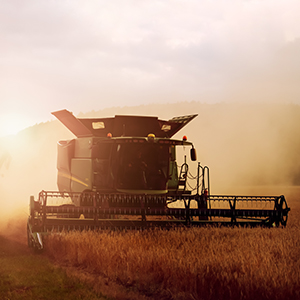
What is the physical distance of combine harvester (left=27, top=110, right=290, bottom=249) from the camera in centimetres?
965

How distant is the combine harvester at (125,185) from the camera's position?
31.7 ft

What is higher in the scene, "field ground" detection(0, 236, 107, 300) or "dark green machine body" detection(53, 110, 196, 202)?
"dark green machine body" detection(53, 110, 196, 202)

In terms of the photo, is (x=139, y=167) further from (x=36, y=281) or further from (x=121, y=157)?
(x=36, y=281)

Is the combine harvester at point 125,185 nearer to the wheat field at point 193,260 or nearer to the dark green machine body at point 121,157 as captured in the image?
the dark green machine body at point 121,157

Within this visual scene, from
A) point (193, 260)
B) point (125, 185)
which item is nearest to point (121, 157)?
point (125, 185)

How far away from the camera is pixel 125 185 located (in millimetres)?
11297

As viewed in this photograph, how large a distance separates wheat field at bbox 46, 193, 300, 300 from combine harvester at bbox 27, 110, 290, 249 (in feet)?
1.62

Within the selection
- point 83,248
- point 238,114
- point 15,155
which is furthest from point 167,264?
point 238,114

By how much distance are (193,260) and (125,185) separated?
199 inches

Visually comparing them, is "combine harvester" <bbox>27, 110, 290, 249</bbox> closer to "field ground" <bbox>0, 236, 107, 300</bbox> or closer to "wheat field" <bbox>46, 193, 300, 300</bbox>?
"wheat field" <bbox>46, 193, 300, 300</bbox>

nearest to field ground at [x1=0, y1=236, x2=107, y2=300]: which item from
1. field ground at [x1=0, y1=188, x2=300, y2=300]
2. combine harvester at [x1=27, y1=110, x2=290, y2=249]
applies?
field ground at [x1=0, y1=188, x2=300, y2=300]

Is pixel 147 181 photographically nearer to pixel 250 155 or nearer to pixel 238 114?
pixel 250 155

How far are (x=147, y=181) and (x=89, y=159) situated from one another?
1654 mm

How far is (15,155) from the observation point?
1721 inches
